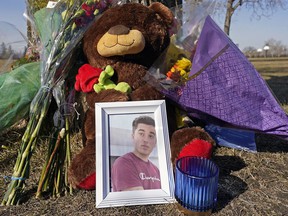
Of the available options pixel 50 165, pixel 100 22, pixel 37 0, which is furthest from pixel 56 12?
pixel 50 165

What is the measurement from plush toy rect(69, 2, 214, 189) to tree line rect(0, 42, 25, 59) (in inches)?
22.3

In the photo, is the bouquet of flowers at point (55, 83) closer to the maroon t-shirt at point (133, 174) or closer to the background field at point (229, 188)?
the background field at point (229, 188)

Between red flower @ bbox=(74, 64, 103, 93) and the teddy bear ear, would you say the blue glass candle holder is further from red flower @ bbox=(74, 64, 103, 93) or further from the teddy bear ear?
the teddy bear ear

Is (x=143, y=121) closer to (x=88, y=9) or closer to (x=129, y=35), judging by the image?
(x=129, y=35)

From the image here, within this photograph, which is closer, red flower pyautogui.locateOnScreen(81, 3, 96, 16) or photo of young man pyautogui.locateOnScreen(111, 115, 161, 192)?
photo of young man pyautogui.locateOnScreen(111, 115, 161, 192)

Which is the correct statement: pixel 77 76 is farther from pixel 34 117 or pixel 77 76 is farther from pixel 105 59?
pixel 34 117

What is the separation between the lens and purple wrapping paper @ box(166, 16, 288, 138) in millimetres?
1963

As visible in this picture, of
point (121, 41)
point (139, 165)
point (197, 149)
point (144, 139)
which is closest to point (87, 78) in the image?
point (121, 41)

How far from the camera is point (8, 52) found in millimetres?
2322

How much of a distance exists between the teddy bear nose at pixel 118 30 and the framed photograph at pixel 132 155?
0.48 m

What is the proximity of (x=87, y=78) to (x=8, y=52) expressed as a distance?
2.38ft

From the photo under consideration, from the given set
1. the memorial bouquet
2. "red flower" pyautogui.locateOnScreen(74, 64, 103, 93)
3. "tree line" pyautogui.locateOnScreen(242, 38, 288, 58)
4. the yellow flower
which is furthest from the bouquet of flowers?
"tree line" pyautogui.locateOnScreen(242, 38, 288, 58)

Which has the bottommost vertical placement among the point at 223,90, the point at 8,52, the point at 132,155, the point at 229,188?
the point at 229,188

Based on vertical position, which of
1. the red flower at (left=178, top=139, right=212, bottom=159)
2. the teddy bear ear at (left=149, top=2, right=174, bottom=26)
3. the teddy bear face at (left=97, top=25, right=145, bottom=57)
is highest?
the teddy bear ear at (left=149, top=2, right=174, bottom=26)
